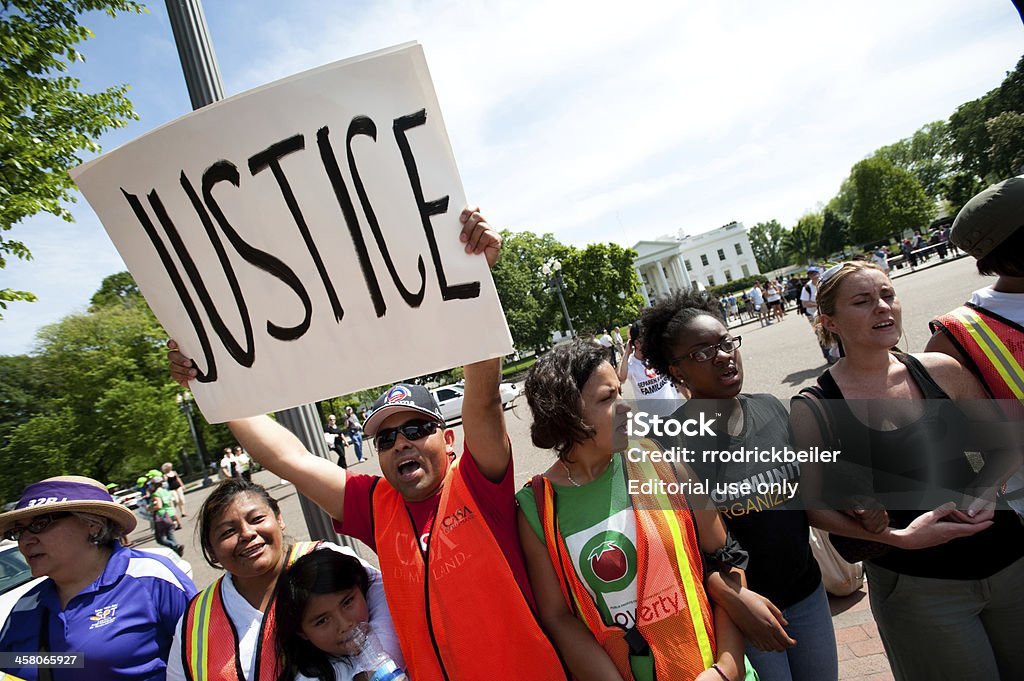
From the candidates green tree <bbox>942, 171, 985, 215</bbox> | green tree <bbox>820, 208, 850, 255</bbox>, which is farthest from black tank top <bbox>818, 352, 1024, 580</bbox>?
green tree <bbox>820, 208, 850, 255</bbox>

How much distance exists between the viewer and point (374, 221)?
1.62 metres

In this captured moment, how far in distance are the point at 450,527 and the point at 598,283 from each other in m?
46.1

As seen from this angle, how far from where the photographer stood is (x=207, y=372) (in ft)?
5.99

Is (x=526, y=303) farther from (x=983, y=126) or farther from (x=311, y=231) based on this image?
(x=311, y=231)

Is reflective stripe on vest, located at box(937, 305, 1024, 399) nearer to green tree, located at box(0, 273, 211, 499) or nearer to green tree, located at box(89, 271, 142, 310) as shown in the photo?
green tree, located at box(0, 273, 211, 499)

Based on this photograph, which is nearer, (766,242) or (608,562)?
(608,562)

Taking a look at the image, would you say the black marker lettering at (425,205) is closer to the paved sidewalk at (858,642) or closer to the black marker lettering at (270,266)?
the black marker lettering at (270,266)

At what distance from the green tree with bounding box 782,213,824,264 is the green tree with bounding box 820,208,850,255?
6.23 m

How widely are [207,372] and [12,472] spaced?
1387 inches

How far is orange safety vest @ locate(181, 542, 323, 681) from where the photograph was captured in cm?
194

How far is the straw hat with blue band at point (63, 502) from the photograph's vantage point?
2371 mm

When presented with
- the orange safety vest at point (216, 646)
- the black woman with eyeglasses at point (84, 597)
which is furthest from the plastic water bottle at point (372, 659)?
the black woman with eyeglasses at point (84, 597)

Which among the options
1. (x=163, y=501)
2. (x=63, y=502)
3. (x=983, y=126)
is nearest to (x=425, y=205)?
(x=63, y=502)

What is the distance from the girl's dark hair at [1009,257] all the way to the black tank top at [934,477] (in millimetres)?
468
